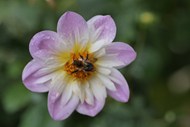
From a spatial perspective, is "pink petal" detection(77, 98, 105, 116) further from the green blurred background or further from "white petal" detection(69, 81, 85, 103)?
the green blurred background

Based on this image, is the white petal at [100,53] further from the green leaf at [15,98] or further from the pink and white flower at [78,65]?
the green leaf at [15,98]

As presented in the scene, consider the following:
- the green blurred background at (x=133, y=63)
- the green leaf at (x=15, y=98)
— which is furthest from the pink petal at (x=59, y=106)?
the green leaf at (x=15, y=98)

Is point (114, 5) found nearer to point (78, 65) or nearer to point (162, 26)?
point (162, 26)

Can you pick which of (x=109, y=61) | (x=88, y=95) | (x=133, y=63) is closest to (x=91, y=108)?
(x=88, y=95)

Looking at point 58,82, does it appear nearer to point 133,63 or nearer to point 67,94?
point 67,94

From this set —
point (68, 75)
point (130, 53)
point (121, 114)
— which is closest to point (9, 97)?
point (121, 114)

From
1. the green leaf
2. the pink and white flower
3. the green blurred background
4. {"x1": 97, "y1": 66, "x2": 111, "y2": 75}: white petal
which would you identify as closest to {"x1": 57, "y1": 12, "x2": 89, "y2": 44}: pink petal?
the pink and white flower
